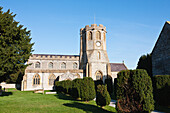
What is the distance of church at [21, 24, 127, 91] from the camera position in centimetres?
3810

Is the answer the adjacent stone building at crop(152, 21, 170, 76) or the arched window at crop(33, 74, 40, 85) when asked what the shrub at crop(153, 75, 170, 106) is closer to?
the adjacent stone building at crop(152, 21, 170, 76)

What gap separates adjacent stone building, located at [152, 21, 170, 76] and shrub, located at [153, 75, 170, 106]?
5.42m

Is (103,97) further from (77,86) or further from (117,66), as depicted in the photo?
(117,66)

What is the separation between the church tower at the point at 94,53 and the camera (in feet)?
134

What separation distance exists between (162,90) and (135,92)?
724 cm

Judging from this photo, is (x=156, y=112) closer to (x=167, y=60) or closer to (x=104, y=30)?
(x=167, y=60)

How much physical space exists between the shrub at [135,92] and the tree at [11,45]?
1377 centimetres

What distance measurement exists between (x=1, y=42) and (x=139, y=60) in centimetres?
3872

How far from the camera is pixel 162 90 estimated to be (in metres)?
14.4

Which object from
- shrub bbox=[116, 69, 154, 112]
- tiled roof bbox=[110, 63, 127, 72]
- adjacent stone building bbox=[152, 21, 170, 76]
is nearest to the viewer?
shrub bbox=[116, 69, 154, 112]

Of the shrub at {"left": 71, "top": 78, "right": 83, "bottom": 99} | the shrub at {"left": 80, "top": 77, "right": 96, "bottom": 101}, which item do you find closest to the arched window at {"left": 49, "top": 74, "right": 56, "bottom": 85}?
the shrub at {"left": 71, "top": 78, "right": 83, "bottom": 99}

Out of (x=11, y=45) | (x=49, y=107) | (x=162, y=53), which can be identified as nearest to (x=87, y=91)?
(x=49, y=107)

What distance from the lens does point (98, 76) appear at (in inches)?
1613

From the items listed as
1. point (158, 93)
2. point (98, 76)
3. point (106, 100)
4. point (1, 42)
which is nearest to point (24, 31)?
point (1, 42)
